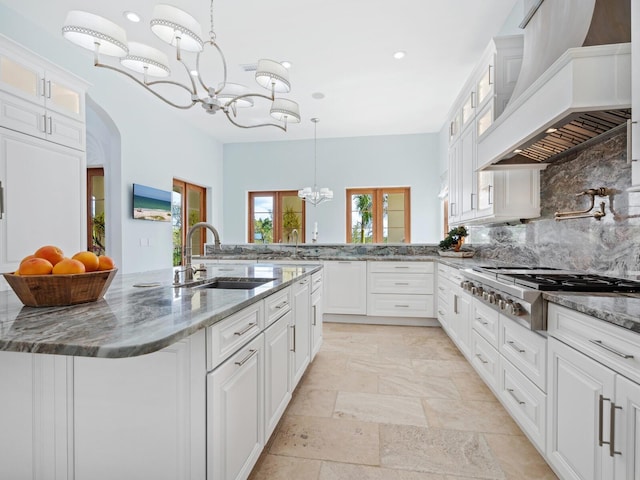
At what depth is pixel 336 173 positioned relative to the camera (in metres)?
6.78

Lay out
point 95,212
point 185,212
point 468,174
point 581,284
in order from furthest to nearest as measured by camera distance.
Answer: point 185,212 < point 95,212 < point 468,174 < point 581,284

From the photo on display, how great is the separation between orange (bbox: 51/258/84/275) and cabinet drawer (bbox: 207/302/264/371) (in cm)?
53

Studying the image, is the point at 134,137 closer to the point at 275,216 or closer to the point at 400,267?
the point at 275,216

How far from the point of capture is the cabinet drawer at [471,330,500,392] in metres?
2.09

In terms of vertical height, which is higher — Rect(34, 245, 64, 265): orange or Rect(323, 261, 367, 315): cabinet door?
Rect(34, 245, 64, 265): orange

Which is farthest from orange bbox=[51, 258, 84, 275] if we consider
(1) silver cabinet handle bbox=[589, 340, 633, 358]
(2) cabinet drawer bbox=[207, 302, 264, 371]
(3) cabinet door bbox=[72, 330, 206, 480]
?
(1) silver cabinet handle bbox=[589, 340, 633, 358]

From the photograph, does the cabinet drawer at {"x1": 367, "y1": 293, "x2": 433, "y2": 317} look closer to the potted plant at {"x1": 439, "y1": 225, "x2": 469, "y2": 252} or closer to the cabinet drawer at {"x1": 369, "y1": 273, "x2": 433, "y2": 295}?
the cabinet drawer at {"x1": 369, "y1": 273, "x2": 433, "y2": 295}

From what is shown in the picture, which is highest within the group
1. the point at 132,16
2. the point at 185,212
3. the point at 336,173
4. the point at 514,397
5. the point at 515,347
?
the point at 132,16

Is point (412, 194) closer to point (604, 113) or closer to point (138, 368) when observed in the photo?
point (604, 113)

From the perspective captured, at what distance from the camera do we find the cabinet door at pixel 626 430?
1.00 metres

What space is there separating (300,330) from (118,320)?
1.42 metres

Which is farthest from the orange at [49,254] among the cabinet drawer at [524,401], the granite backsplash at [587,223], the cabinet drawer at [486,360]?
the granite backsplash at [587,223]

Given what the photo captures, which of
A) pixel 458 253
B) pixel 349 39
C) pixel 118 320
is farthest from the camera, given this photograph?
pixel 458 253

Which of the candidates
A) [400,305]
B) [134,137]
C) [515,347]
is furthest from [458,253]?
[134,137]
